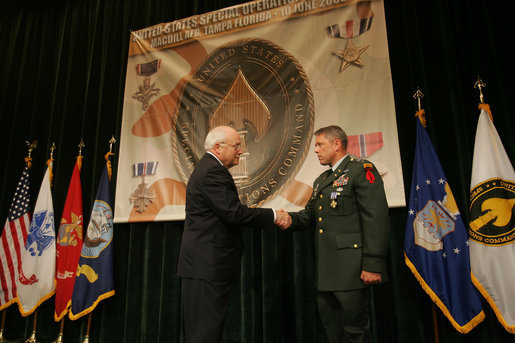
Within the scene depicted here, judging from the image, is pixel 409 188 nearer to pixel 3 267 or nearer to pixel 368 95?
pixel 368 95

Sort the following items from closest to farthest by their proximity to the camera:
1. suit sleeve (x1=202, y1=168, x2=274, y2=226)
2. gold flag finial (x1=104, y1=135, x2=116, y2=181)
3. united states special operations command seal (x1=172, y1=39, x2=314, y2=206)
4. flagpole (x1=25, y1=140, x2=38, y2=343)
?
suit sleeve (x1=202, y1=168, x2=274, y2=226) → united states special operations command seal (x1=172, y1=39, x2=314, y2=206) → flagpole (x1=25, y1=140, x2=38, y2=343) → gold flag finial (x1=104, y1=135, x2=116, y2=181)

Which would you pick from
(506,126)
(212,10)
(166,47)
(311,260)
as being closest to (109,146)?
(166,47)

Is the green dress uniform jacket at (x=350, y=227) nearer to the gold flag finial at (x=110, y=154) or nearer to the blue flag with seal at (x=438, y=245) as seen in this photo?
the blue flag with seal at (x=438, y=245)

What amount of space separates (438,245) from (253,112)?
69.6 inches

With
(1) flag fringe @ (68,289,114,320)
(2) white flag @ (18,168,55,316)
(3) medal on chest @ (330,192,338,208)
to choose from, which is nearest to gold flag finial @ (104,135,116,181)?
(2) white flag @ (18,168,55,316)

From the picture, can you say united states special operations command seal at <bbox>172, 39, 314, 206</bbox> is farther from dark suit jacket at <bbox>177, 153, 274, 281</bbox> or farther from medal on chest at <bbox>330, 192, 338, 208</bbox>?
dark suit jacket at <bbox>177, 153, 274, 281</bbox>

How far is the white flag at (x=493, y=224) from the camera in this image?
7.09 ft

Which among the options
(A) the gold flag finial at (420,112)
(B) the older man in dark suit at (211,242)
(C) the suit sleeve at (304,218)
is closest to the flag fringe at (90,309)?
(B) the older man in dark suit at (211,242)

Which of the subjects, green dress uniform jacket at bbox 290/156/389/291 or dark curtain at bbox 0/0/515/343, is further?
dark curtain at bbox 0/0/515/343

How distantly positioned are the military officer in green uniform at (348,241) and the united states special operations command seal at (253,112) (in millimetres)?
713

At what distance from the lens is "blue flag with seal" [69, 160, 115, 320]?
308 cm

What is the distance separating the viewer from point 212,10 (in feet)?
12.0

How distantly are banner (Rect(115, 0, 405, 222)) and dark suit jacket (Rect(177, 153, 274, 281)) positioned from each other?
884mm

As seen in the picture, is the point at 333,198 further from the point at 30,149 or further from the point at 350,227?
the point at 30,149
